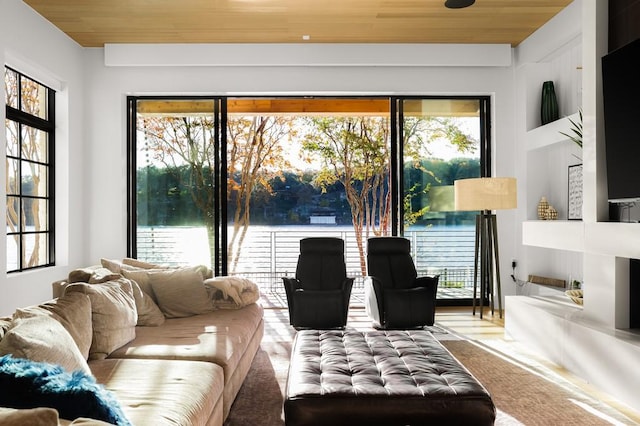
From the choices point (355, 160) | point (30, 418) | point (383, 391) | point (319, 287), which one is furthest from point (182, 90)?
point (30, 418)

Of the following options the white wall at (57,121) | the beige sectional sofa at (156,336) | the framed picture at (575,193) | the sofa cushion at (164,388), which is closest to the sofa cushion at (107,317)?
the beige sectional sofa at (156,336)

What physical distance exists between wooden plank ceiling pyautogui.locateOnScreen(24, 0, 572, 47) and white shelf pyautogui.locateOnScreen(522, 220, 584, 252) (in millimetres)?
2057

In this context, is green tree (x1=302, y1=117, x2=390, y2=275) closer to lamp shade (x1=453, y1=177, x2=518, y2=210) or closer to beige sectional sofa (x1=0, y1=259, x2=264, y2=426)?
lamp shade (x1=453, y1=177, x2=518, y2=210)

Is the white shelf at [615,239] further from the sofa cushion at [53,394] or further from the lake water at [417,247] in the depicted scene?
the sofa cushion at [53,394]

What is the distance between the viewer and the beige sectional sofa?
80.6 inches

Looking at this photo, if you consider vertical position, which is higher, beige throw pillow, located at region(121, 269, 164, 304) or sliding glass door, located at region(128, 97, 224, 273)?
sliding glass door, located at region(128, 97, 224, 273)

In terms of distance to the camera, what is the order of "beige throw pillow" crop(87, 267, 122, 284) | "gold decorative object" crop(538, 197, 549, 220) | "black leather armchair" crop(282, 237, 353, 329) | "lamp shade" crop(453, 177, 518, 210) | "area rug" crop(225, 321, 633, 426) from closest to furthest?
"area rug" crop(225, 321, 633, 426)
"beige throw pillow" crop(87, 267, 122, 284)
"black leather armchair" crop(282, 237, 353, 329)
"lamp shade" crop(453, 177, 518, 210)
"gold decorative object" crop(538, 197, 549, 220)

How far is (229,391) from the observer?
2840 millimetres

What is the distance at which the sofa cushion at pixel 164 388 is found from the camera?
1966 mm

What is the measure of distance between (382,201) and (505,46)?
3543mm

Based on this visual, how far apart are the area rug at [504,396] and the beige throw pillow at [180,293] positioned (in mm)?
624

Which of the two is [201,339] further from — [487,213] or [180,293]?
[487,213]

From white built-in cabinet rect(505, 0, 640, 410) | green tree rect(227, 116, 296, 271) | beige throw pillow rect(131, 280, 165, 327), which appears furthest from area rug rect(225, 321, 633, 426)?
green tree rect(227, 116, 296, 271)

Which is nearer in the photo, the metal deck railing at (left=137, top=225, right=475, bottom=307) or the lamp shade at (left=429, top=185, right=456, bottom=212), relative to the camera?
the metal deck railing at (left=137, top=225, right=475, bottom=307)
